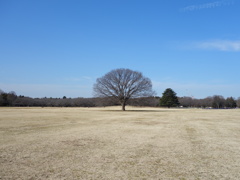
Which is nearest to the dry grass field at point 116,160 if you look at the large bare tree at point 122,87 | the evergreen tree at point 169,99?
the large bare tree at point 122,87

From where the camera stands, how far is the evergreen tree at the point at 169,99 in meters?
93.6

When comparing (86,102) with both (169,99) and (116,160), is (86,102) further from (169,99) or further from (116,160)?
(116,160)

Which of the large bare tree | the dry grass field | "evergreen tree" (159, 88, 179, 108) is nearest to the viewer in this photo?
the dry grass field

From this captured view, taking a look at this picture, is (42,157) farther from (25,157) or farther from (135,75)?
(135,75)

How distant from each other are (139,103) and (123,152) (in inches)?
1831

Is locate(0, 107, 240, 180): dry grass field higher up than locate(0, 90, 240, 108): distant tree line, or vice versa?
locate(0, 90, 240, 108): distant tree line

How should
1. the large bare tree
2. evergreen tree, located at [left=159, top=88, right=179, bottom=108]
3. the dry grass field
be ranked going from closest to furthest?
the dry grass field → the large bare tree → evergreen tree, located at [left=159, top=88, right=179, bottom=108]

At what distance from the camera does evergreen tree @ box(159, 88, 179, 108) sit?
93.6m

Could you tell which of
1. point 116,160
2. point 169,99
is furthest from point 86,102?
point 116,160

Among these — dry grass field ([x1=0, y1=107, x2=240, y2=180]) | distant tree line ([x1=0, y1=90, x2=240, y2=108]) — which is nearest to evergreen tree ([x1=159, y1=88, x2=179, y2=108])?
distant tree line ([x1=0, y1=90, x2=240, y2=108])

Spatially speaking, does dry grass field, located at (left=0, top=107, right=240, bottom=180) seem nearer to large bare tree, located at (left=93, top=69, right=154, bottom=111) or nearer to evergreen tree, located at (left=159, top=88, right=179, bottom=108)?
large bare tree, located at (left=93, top=69, right=154, bottom=111)

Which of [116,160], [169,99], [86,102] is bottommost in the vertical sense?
[116,160]

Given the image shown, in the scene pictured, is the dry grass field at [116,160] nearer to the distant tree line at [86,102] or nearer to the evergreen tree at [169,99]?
the distant tree line at [86,102]

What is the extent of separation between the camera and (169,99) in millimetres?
93562
